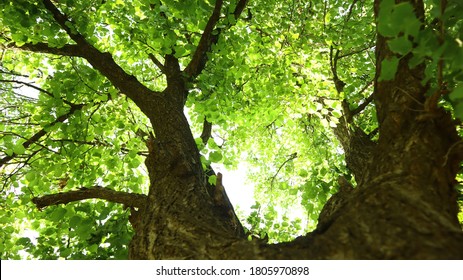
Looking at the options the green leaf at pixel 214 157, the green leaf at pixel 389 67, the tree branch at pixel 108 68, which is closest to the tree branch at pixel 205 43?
the tree branch at pixel 108 68

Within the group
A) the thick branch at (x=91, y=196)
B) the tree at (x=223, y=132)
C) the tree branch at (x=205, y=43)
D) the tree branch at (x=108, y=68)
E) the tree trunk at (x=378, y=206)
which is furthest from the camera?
the tree branch at (x=205, y=43)

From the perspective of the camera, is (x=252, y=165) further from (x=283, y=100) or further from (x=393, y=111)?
(x=393, y=111)

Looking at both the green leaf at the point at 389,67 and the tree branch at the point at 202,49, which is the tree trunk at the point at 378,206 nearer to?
the green leaf at the point at 389,67

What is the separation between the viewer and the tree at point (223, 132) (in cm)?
153

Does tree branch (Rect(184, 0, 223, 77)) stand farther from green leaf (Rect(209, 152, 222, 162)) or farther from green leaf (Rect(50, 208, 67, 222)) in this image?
green leaf (Rect(50, 208, 67, 222))

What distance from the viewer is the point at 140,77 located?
7.22 metres

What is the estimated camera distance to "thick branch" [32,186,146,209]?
3309 mm

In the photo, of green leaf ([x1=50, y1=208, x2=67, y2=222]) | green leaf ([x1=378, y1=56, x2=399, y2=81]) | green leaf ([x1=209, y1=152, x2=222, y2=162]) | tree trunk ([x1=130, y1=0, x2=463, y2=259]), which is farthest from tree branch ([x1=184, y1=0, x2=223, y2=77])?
green leaf ([x1=378, y1=56, x2=399, y2=81])

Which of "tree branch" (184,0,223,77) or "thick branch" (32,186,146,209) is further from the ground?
"tree branch" (184,0,223,77)

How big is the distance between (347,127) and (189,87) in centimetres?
246

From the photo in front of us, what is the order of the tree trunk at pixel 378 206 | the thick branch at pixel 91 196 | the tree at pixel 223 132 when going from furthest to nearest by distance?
the thick branch at pixel 91 196 → the tree at pixel 223 132 → the tree trunk at pixel 378 206

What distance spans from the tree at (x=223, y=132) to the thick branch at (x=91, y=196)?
14 millimetres

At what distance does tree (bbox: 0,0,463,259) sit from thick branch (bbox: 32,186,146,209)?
14 millimetres
